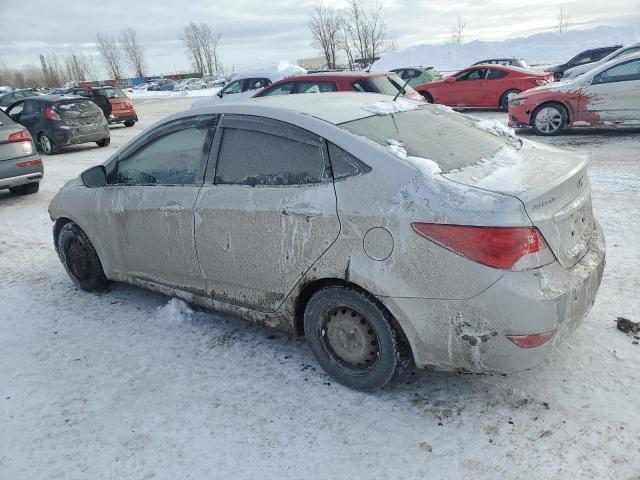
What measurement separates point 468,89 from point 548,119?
5.27 meters

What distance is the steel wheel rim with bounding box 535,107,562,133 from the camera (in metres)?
10.1

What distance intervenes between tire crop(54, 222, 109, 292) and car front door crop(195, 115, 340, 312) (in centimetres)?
150

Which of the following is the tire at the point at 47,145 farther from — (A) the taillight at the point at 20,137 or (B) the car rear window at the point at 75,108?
(A) the taillight at the point at 20,137

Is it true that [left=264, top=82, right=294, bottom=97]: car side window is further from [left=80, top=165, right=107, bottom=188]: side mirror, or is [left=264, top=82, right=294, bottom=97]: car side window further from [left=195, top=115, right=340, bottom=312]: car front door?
[left=195, top=115, right=340, bottom=312]: car front door

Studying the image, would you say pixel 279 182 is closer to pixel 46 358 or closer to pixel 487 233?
pixel 487 233

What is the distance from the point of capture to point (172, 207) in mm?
3451

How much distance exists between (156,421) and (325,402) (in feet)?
3.03

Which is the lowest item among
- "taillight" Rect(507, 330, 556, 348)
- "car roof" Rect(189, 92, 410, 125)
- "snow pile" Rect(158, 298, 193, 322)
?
"snow pile" Rect(158, 298, 193, 322)

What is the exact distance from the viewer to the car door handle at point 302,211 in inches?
109

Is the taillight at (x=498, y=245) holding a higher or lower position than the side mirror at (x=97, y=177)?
lower

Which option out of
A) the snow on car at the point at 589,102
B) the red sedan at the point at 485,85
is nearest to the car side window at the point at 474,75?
the red sedan at the point at 485,85

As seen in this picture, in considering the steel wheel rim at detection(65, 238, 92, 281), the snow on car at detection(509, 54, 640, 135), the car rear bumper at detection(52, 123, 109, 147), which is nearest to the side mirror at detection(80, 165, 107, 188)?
the steel wheel rim at detection(65, 238, 92, 281)

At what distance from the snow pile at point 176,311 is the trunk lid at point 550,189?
2313mm

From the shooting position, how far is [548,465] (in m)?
2.30
